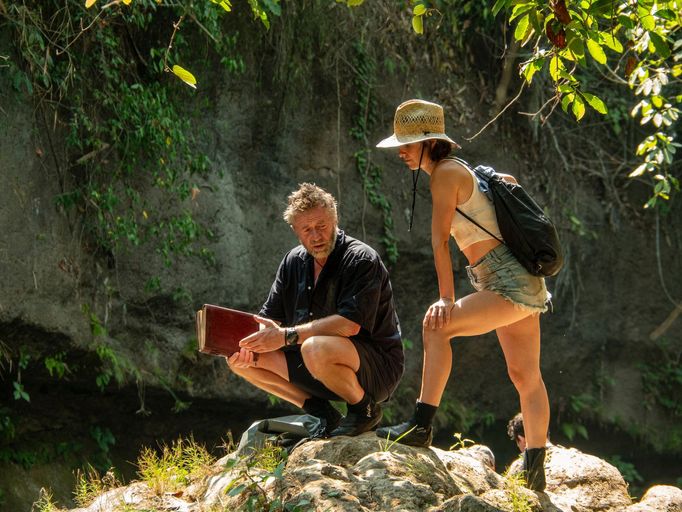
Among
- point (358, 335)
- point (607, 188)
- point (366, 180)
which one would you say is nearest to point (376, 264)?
point (358, 335)

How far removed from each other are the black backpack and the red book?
140 cm

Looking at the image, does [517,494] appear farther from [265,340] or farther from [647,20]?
[647,20]

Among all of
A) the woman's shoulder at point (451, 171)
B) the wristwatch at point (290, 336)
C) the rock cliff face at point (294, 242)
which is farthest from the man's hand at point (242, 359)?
the rock cliff face at point (294, 242)

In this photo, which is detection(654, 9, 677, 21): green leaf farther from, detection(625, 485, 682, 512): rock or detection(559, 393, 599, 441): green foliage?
detection(559, 393, 599, 441): green foliage

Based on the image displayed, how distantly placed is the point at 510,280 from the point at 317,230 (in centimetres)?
108

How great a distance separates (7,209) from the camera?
24.8ft

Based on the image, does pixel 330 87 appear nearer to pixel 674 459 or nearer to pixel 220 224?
pixel 220 224

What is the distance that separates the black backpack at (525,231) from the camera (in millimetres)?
5074

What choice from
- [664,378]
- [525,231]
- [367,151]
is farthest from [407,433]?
[664,378]

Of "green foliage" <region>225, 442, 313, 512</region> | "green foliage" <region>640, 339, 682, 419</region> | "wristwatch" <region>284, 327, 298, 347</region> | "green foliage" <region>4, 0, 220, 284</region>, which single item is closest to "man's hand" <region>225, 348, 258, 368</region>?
"wristwatch" <region>284, 327, 298, 347</region>

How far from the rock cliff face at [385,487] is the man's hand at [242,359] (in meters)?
0.53

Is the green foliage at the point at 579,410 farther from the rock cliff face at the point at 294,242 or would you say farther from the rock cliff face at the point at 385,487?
the rock cliff face at the point at 385,487

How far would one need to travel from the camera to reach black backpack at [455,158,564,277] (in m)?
5.07

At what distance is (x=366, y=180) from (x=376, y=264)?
4.54 m
